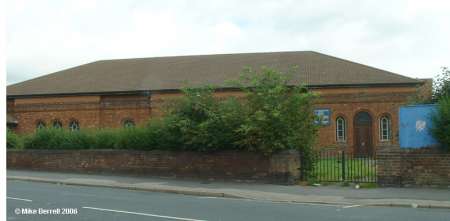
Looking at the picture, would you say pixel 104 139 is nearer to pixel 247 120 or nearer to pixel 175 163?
pixel 175 163

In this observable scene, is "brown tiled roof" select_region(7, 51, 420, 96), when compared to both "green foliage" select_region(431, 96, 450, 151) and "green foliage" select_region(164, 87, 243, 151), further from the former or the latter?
"green foliage" select_region(431, 96, 450, 151)

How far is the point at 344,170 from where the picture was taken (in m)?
20.4

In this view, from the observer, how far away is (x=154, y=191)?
19.7 m

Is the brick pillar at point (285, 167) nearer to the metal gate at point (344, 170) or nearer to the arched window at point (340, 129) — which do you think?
the metal gate at point (344, 170)

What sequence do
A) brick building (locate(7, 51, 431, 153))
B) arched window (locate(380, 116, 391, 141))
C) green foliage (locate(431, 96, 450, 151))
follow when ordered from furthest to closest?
arched window (locate(380, 116, 391, 141)), brick building (locate(7, 51, 431, 153)), green foliage (locate(431, 96, 450, 151))

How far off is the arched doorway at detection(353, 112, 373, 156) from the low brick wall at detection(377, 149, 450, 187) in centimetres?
2232

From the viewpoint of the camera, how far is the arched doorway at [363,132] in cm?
4066

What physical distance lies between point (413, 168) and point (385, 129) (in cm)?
2325

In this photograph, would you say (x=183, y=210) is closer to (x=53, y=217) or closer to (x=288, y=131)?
(x=53, y=217)

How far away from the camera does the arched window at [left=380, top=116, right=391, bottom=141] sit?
1597 inches

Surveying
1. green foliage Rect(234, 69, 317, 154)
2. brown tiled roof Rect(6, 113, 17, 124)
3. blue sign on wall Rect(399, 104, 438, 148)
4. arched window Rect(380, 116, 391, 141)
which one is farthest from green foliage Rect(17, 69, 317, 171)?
brown tiled roof Rect(6, 113, 17, 124)

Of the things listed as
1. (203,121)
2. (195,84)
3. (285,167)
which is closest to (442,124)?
(285,167)

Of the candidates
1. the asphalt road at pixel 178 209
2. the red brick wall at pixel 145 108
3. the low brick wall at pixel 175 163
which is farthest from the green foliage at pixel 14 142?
the asphalt road at pixel 178 209

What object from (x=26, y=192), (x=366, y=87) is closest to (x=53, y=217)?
(x=26, y=192)
